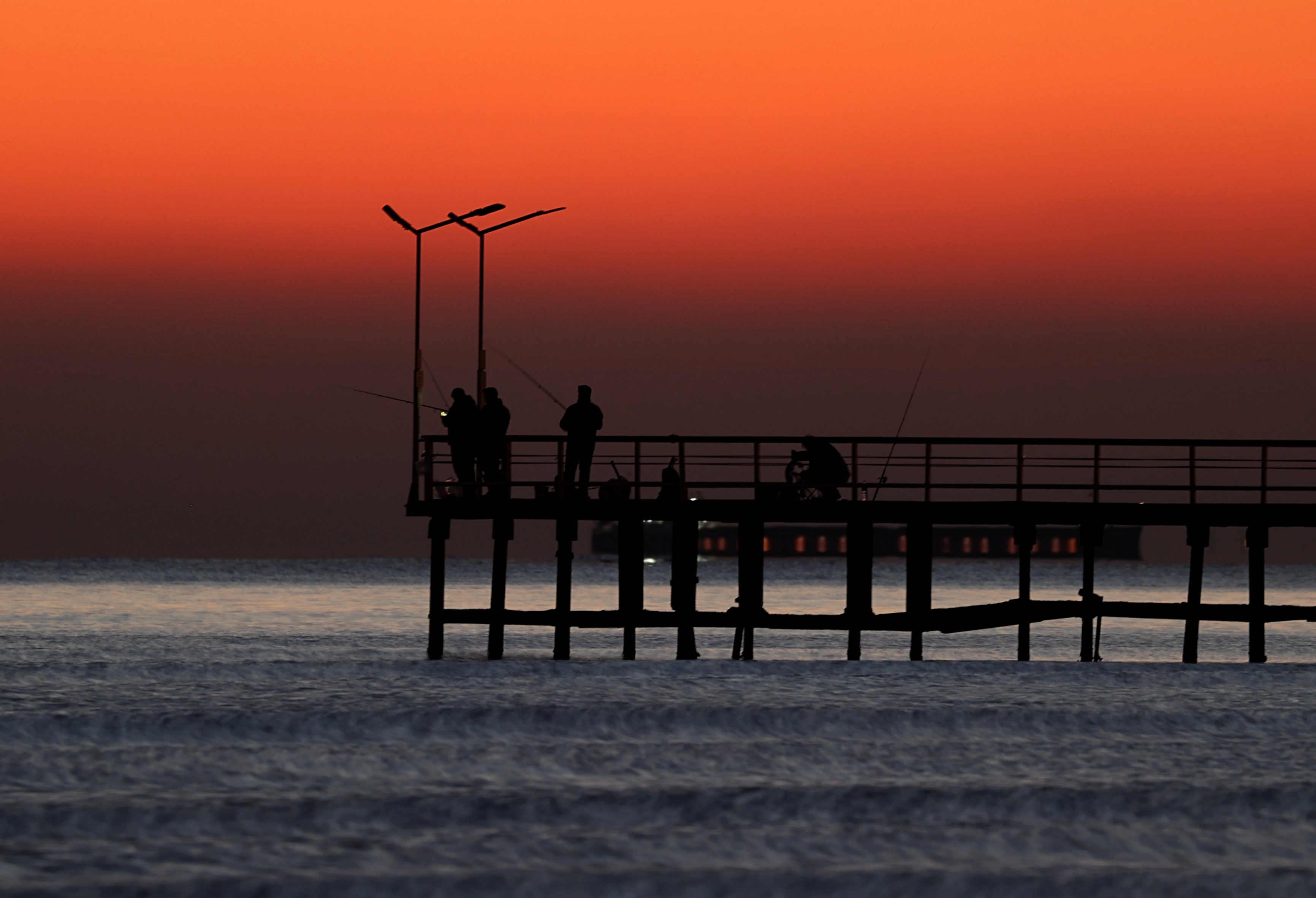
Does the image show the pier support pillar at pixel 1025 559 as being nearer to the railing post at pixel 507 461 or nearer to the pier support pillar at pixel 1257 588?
the pier support pillar at pixel 1257 588

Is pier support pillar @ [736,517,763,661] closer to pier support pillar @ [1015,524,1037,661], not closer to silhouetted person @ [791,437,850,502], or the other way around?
silhouetted person @ [791,437,850,502]

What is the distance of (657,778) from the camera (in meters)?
17.9

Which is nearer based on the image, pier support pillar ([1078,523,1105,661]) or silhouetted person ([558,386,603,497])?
silhouetted person ([558,386,603,497])

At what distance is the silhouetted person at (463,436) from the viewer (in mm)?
25578

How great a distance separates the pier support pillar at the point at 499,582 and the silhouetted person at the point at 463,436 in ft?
2.44

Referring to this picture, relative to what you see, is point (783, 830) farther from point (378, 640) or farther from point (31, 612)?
point (31, 612)

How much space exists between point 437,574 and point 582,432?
3240mm

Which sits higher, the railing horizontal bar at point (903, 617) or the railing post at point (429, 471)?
the railing post at point (429, 471)

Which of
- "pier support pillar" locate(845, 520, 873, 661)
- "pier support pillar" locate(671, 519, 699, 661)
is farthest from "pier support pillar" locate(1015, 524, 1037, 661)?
"pier support pillar" locate(671, 519, 699, 661)

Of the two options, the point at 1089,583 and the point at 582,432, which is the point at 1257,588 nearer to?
the point at 1089,583

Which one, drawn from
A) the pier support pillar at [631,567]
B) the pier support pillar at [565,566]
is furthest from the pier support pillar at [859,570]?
the pier support pillar at [565,566]

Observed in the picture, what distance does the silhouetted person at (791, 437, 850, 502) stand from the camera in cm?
2536

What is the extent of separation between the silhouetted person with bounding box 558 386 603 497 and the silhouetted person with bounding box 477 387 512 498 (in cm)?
93

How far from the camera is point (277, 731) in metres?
21.8
